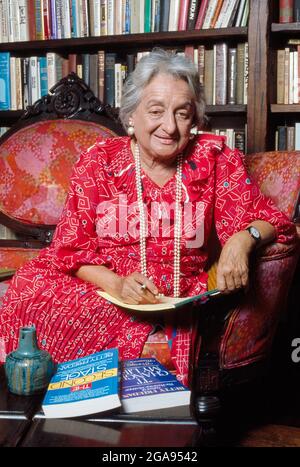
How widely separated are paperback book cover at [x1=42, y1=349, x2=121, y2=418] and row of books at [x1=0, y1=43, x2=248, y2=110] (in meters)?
1.55

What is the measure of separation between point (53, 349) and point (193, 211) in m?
0.57

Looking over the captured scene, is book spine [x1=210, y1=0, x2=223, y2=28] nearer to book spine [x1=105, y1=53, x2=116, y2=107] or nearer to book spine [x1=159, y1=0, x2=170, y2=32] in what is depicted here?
book spine [x1=159, y1=0, x2=170, y2=32]

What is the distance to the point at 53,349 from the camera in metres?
1.55

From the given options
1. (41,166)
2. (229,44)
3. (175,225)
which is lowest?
(175,225)

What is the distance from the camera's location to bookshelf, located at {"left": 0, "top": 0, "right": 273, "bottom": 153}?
2250mm

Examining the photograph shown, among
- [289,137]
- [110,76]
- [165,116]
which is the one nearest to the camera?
[165,116]

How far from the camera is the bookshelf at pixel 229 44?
7.38ft

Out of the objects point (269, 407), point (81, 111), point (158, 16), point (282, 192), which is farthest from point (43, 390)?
point (158, 16)

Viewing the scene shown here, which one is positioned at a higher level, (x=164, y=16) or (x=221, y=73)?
(x=164, y=16)

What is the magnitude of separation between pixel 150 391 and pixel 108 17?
73.5 inches

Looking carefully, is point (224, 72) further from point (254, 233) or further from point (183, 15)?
point (254, 233)

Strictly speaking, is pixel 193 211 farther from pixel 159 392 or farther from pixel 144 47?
pixel 144 47

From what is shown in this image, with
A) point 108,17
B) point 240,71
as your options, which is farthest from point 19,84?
point 240,71

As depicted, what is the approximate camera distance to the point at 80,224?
5.59ft
